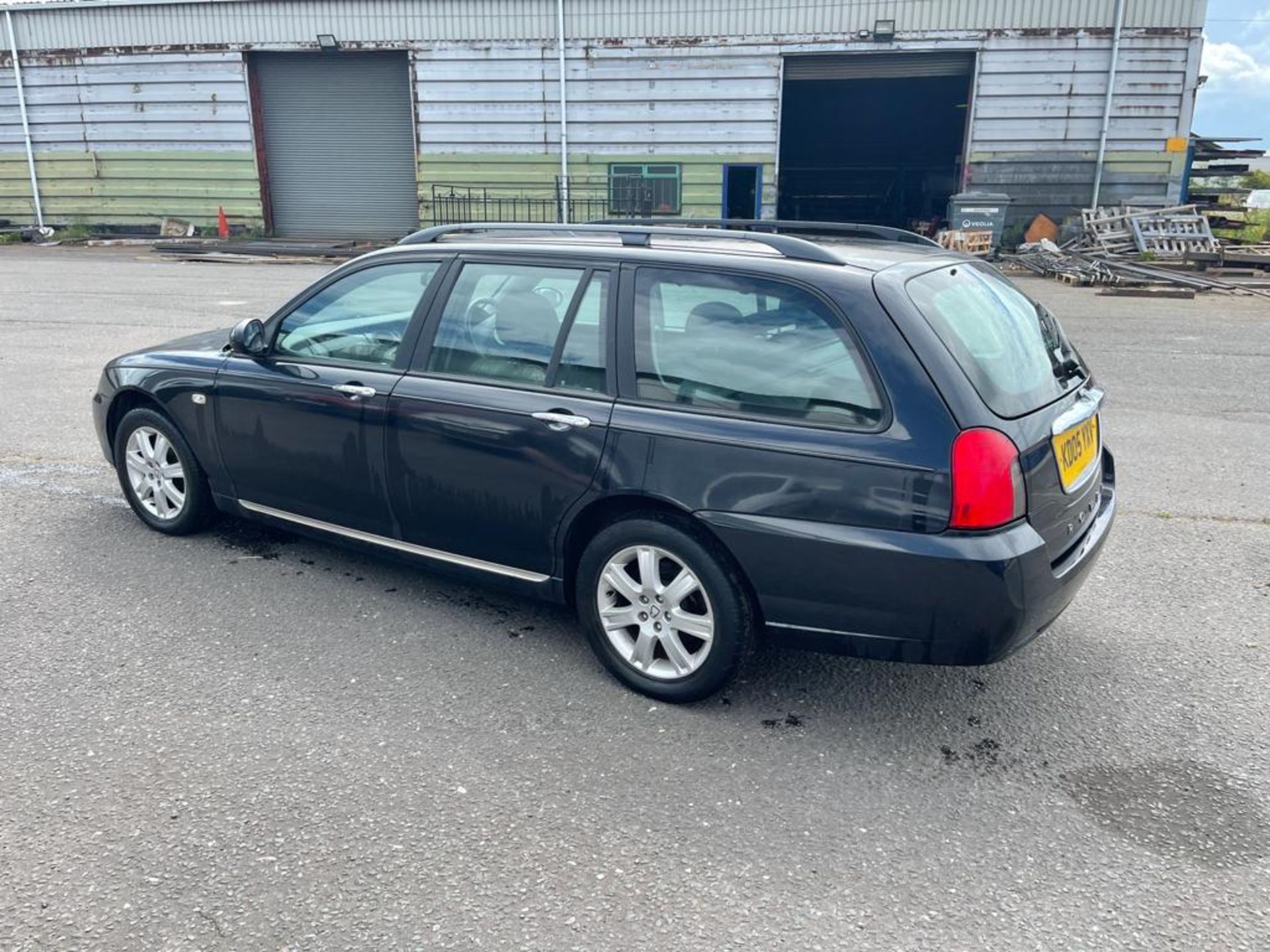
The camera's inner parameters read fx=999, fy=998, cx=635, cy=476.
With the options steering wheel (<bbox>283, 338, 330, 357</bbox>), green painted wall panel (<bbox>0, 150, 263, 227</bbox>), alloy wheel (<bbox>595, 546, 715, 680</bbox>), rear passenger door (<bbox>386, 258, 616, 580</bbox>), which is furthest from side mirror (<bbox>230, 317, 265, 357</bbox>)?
green painted wall panel (<bbox>0, 150, 263, 227</bbox>)

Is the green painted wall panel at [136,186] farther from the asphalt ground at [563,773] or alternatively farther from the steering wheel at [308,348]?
the steering wheel at [308,348]

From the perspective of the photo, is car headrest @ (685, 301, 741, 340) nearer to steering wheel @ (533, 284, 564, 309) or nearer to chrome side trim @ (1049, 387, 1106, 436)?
steering wheel @ (533, 284, 564, 309)

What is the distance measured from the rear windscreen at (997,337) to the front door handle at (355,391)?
7.06ft

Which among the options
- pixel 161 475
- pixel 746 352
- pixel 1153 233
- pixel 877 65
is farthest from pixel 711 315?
pixel 877 65

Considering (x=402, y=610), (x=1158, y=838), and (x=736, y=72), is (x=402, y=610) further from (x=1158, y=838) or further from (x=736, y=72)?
(x=736, y=72)

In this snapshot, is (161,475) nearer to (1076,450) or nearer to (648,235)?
(648,235)

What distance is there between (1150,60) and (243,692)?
21.9 m

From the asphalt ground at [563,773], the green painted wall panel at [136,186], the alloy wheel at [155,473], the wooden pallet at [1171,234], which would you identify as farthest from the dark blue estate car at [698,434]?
the green painted wall panel at [136,186]

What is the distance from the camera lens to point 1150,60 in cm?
1977

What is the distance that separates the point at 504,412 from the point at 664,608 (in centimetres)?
95

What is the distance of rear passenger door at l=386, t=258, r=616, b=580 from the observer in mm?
3602

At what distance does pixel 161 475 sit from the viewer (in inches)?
193

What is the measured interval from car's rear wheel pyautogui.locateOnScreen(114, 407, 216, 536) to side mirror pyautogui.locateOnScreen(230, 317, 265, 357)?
609 mm

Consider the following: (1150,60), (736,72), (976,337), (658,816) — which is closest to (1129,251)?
(1150,60)
